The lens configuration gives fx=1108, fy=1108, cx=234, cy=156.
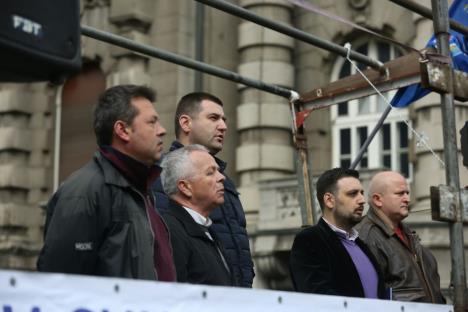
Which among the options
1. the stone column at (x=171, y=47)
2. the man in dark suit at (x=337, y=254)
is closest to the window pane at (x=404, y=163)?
the stone column at (x=171, y=47)

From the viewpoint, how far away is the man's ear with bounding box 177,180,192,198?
569 cm

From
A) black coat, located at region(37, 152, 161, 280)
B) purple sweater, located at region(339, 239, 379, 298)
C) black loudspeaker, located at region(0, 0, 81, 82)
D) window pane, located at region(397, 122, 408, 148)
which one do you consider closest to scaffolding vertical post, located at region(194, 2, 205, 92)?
window pane, located at region(397, 122, 408, 148)

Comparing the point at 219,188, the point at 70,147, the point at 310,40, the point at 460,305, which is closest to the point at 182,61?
the point at 310,40

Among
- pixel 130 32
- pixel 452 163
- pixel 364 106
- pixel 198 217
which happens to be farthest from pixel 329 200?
pixel 130 32

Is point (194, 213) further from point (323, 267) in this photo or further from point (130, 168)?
point (323, 267)

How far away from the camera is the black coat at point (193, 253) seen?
17.5ft

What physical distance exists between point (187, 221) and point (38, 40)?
6.58 ft

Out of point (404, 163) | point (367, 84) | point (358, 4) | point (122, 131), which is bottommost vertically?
point (122, 131)

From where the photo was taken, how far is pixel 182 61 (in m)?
7.62

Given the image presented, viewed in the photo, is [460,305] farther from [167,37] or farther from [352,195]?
[167,37]

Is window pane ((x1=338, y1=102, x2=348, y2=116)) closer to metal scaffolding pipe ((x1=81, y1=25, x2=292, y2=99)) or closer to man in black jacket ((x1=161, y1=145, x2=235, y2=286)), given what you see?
metal scaffolding pipe ((x1=81, y1=25, x2=292, y2=99))

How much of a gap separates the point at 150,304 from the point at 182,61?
3807 mm

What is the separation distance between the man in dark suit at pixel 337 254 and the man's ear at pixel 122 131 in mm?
1576

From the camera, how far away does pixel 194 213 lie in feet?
18.5
